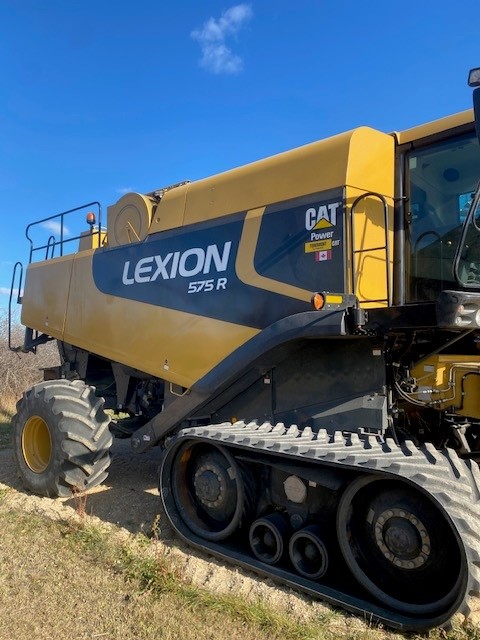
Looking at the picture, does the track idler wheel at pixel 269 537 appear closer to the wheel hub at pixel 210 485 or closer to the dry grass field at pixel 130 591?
the dry grass field at pixel 130 591

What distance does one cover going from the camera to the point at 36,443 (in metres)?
6.32

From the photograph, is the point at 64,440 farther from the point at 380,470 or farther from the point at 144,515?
the point at 380,470

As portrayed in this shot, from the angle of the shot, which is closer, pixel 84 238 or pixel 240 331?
pixel 240 331

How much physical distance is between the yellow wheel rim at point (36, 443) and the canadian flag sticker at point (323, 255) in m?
3.66

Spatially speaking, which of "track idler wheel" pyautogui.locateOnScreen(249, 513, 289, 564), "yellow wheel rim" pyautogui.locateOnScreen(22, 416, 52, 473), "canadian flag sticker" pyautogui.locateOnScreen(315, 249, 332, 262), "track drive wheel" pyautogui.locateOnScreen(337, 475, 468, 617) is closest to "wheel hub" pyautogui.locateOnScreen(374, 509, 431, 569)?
"track drive wheel" pyautogui.locateOnScreen(337, 475, 468, 617)

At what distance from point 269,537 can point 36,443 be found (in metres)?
3.47

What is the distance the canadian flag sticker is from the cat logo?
205mm

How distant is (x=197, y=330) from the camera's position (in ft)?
17.4

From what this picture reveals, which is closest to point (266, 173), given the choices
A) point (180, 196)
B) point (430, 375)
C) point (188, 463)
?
point (180, 196)

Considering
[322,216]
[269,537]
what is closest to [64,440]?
[269,537]

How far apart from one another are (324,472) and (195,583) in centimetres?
119

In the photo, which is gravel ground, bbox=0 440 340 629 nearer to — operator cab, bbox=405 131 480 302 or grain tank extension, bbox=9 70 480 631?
grain tank extension, bbox=9 70 480 631

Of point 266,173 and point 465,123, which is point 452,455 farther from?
point 266,173

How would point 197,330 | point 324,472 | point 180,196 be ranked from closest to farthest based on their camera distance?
1. point 324,472
2. point 197,330
3. point 180,196
